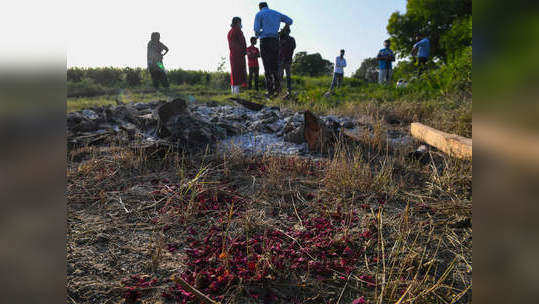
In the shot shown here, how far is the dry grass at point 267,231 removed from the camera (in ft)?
4.84

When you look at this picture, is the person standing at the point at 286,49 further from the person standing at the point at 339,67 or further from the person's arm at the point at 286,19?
the person standing at the point at 339,67

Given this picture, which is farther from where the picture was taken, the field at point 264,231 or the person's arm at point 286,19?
the person's arm at point 286,19

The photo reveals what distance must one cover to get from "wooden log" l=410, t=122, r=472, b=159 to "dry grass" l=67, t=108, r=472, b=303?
0.20m

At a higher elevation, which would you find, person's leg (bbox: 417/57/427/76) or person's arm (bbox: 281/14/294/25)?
person's arm (bbox: 281/14/294/25)

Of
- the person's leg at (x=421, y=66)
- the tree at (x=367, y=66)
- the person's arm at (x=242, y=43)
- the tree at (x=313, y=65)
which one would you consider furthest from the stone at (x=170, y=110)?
the tree at (x=367, y=66)

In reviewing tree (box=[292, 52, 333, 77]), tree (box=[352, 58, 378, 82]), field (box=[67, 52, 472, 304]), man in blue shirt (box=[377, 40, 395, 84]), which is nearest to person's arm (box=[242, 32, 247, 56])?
field (box=[67, 52, 472, 304])

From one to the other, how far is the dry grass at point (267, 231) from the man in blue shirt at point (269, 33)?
5.30 metres

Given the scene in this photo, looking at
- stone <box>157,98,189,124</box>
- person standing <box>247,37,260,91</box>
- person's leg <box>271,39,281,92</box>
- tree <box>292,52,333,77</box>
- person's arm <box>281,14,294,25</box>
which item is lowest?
stone <box>157,98,189,124</box>

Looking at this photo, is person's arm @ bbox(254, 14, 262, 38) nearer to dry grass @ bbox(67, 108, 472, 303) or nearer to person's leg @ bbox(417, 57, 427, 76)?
person's leg @ bbox(417, 57, 427, 76)

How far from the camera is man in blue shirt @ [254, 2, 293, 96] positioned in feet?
24.7

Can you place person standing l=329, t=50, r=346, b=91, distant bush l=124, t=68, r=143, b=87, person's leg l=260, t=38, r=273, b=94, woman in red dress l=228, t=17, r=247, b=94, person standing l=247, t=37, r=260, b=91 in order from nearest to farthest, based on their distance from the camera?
person's leg l=260, t=38, r=273, b=94, woman in red dress l=228, t=17, r=247, b=94, person standing l=247, t=37, r=260, b=91, person standing l=329, t=50, r=346, b=91, distant bush l=124, t=68, r=143, b=87
